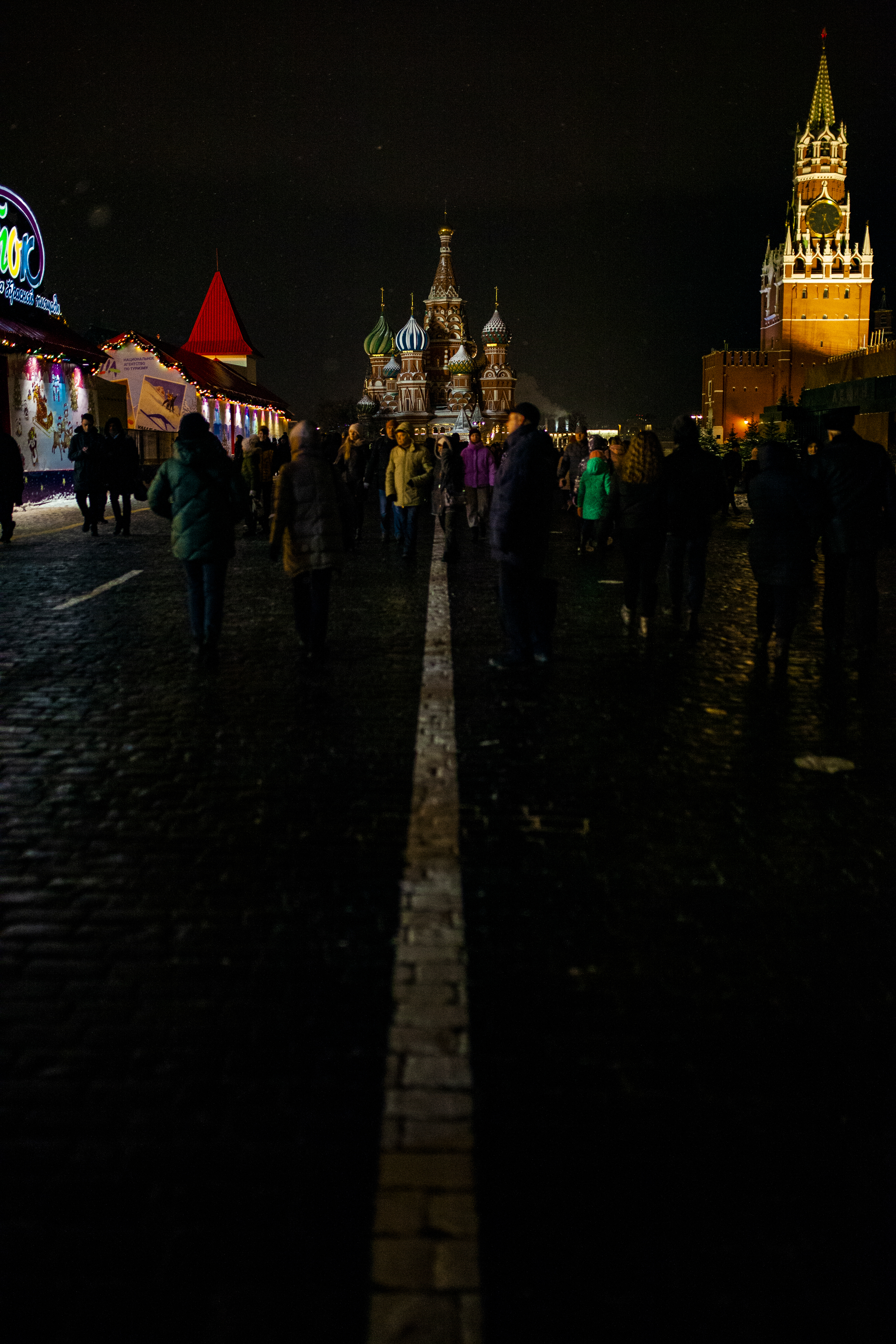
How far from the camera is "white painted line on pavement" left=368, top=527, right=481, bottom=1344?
2.13m

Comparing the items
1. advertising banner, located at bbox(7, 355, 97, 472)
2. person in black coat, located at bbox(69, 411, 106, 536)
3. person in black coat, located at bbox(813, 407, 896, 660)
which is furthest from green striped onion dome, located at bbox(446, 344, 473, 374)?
person in black coat, located at bbox(813, 407, 896, 660)

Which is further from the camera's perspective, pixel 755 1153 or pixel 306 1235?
pixel 755 1153

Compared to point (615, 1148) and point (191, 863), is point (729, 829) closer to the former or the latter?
point (191, 863)

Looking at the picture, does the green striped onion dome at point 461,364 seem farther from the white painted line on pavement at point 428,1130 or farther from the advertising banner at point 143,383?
the white painted line on pavement at point 428,1130

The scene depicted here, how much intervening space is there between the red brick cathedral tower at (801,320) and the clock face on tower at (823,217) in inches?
2.7

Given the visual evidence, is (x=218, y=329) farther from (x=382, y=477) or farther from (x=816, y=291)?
(x=816, y=291)

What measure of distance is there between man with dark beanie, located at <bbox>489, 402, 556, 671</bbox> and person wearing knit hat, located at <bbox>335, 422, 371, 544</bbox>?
10.6 metres

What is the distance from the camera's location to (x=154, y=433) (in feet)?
121

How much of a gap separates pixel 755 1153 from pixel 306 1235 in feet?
3.23

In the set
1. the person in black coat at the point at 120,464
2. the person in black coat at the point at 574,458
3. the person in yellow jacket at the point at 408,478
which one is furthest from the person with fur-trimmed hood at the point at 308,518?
the person in black coat at the point at 574,458

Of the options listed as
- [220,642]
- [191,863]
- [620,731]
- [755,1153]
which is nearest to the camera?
[755,1153]

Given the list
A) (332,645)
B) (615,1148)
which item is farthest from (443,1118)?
(332,645)

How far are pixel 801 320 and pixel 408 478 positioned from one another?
12488 cm

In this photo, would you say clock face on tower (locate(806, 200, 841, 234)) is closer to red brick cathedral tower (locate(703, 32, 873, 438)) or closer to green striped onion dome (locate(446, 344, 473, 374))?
→ red brick cathedral tower (locate(703, 32, 873, 438))
